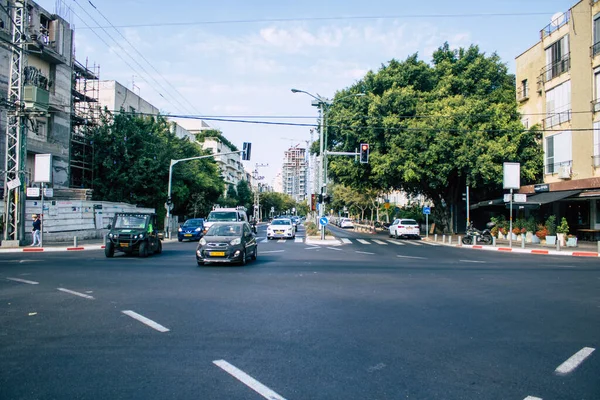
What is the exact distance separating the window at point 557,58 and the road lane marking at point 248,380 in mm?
32780

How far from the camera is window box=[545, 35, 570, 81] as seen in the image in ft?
98.6

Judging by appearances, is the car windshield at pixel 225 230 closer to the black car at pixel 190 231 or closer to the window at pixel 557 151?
the black car at pixel 190 231

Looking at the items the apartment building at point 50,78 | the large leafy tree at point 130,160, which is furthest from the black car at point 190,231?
the apartment building at point 50,78

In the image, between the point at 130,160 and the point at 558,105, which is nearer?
the point at 558,105

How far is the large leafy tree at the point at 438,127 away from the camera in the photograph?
31.5 meters

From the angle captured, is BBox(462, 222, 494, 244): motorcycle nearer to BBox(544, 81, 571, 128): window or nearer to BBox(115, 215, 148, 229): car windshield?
BBox(544, 81, 571, 128): window

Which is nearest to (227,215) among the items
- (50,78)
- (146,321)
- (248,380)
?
(50,78)

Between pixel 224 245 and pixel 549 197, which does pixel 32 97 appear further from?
pixel 549 197

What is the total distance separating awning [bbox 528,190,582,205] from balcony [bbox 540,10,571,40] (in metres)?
11.6

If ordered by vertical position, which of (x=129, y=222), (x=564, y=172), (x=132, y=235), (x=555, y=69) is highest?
(x=555, y=69)

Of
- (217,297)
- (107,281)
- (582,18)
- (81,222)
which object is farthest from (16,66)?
(582,18)

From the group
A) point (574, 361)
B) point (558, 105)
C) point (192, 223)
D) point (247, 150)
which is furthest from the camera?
point (192, 223)

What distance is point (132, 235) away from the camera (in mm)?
18234

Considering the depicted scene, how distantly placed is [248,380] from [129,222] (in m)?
16.0
